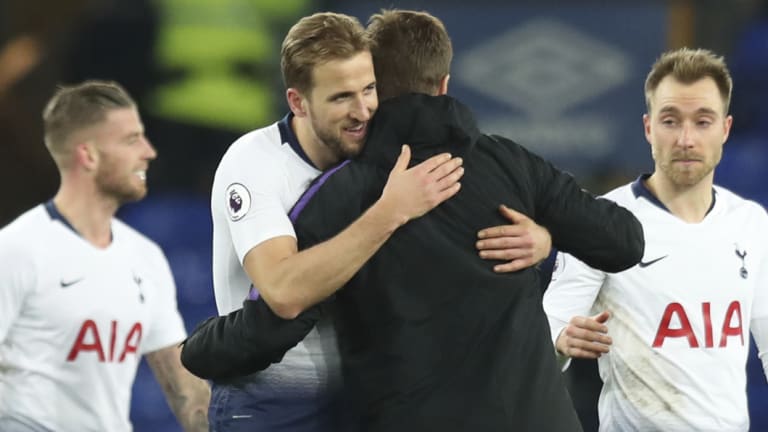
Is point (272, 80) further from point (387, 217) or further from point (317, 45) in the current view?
point (387, 217)

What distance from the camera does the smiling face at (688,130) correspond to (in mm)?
4613

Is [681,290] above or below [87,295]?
below

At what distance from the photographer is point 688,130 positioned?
4.61 m

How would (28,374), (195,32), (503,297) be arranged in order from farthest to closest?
(195,32)
(28,374)
(503,297)

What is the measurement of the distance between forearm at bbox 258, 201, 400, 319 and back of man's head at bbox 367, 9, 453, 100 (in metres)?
0.34

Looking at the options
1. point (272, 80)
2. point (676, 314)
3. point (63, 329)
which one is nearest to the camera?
point (676, 314)

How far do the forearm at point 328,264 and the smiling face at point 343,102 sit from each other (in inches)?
11.9

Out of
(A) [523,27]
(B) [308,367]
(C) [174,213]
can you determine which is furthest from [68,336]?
(A) [523,27]

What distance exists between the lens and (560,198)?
384 centimetres

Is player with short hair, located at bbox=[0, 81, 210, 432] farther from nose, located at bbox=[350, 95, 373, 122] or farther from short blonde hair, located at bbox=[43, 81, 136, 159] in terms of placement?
nose, located at bbox=[350, 95, 373, 122]

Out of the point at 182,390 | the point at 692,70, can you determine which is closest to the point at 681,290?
the point at 692,70

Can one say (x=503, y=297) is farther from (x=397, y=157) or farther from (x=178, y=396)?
(x=178, y=396)

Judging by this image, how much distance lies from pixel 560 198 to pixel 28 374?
88.8 inches

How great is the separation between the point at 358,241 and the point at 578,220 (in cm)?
59
